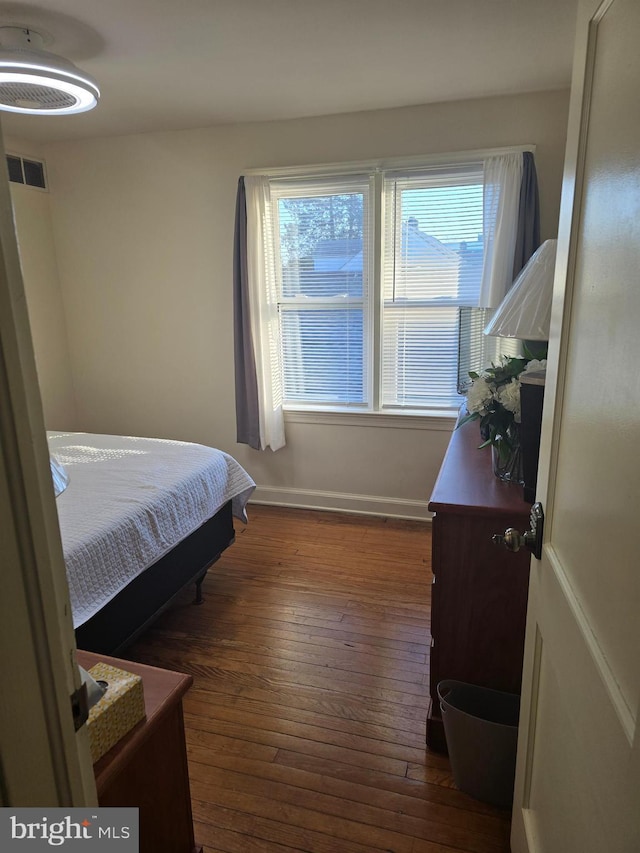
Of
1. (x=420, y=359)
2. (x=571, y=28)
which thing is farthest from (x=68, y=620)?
(x=420, y=359)

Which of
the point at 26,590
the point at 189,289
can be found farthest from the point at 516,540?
the point at 189,289

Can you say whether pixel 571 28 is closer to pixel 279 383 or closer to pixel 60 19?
pixel 60 19

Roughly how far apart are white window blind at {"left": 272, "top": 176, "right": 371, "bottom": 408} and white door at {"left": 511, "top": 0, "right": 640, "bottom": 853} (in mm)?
2421

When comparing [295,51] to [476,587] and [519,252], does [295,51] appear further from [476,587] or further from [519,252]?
[476,587]

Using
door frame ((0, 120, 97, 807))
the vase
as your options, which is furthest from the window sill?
door frame ((0, 120, 97, 807))

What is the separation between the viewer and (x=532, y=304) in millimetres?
1568

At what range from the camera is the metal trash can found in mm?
1445

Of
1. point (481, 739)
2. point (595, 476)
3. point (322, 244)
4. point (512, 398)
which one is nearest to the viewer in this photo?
point (595, 476)

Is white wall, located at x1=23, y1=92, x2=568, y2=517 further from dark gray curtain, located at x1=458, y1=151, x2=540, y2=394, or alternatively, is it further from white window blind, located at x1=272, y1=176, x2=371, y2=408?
dark gray curtain, located at x1=458, y1=151, x2=540, y2=394

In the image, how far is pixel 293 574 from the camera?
2.88m

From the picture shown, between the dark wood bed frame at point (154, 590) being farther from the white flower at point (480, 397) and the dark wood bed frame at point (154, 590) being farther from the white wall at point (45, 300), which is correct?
the white wall at point (45, 300)

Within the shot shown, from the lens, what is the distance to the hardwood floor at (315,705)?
58.6 inches

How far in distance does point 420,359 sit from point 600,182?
2.61m

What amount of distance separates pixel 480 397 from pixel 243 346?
7.09ft
